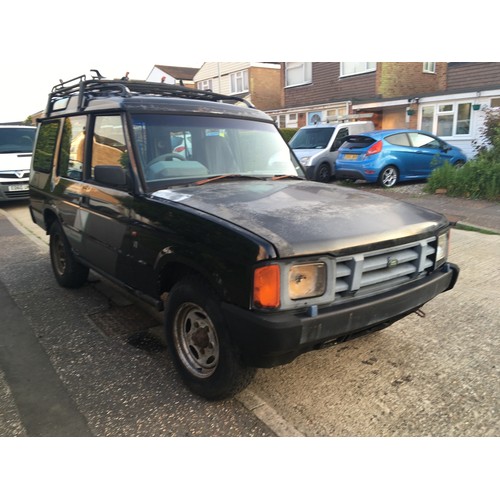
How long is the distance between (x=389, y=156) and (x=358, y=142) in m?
0.92

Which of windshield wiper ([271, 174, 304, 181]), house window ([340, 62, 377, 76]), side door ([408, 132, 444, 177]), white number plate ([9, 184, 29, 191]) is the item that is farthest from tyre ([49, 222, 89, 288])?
house window ([340, 62, 377, 76])

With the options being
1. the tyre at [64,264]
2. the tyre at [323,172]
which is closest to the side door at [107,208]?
the tyre at [64,264]

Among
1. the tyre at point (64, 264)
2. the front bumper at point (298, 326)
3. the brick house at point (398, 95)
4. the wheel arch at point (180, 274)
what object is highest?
the brick house at point (398, 95)

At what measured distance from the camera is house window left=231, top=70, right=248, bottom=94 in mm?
30862

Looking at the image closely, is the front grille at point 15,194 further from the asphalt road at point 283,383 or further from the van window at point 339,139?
the van window at point 339,139

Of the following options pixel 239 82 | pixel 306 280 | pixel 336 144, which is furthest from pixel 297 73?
pixel 306 280

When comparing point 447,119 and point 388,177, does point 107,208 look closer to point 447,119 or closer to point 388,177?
point 388,177

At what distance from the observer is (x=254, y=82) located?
30.2 m

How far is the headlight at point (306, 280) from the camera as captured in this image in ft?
7.68

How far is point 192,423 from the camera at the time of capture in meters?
2.64

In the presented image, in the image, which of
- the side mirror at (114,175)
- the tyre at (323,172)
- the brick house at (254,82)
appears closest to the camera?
the side mirror at (114,175)

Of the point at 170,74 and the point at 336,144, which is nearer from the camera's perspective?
the point at 336,144

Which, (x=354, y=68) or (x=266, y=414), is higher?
(x=354, y=68)

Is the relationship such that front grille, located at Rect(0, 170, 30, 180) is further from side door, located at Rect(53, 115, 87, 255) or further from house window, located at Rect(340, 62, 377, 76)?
house window, located at Rect(340, 62, 377, 76)
